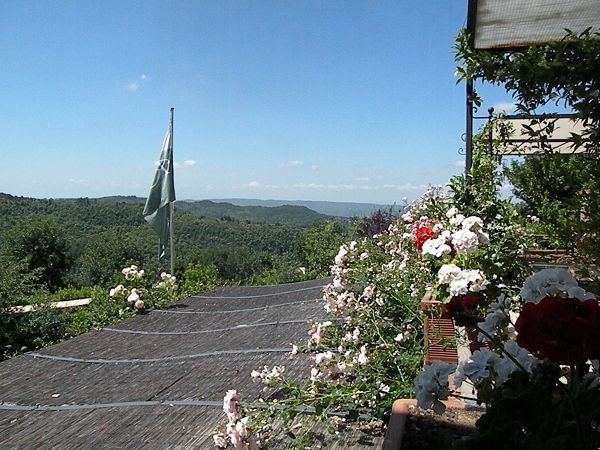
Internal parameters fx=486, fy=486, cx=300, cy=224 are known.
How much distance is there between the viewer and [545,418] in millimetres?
1030

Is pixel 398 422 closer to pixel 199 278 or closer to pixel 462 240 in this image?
pixel 462 240

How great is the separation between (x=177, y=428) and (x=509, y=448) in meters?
2.00

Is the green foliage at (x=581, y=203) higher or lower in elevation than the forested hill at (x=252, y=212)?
higher

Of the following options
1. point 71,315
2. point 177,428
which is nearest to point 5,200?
point 71,315

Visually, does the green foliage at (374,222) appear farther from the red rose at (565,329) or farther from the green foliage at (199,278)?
the red rose at (565,329)

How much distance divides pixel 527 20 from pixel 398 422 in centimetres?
239

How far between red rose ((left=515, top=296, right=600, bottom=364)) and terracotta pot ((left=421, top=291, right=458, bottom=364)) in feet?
4.28

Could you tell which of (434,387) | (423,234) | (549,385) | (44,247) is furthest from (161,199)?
(44,247)

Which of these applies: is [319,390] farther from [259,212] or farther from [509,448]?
[259,212]

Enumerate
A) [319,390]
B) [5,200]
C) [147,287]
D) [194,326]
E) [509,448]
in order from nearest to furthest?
[509,448] → [319,390] → [194,326] → [147,287] → [5,200]

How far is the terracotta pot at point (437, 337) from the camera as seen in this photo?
2.40 m

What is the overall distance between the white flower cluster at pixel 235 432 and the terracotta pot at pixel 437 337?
94 cm

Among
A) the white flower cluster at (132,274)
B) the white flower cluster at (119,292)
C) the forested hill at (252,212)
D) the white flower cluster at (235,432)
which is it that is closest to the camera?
the white flower cluster at (235,432)

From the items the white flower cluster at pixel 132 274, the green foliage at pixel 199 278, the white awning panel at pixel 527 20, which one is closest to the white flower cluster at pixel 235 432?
the white awning panel at pixel 527 20
